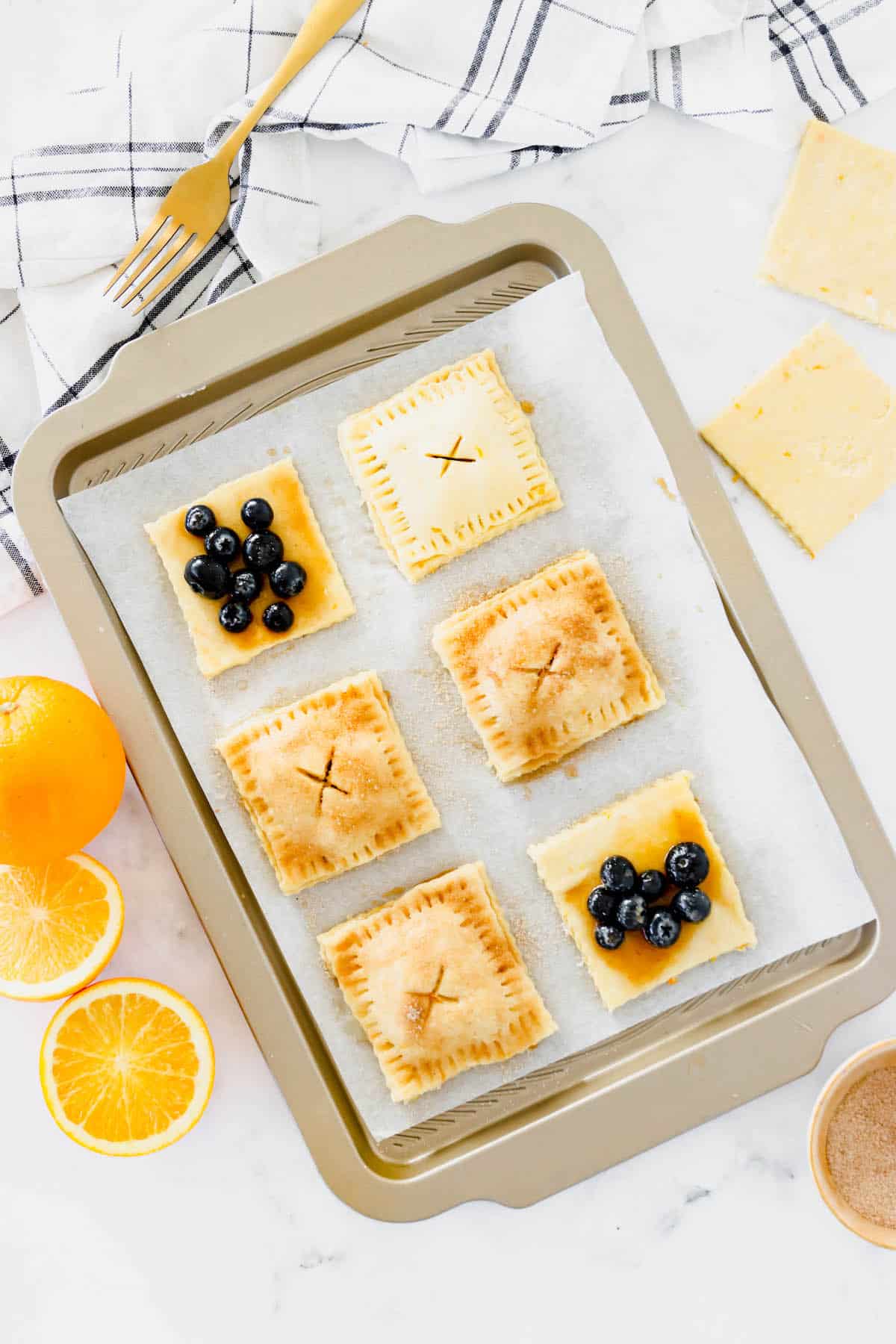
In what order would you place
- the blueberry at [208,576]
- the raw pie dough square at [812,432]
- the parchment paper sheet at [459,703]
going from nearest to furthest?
the blueberry at [208,576] → the parchment paper sheet at [459,703] → the raw pie dough square at [812,432]

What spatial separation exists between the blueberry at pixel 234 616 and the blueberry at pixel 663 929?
1205 mm

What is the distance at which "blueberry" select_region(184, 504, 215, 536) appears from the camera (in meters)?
2.45

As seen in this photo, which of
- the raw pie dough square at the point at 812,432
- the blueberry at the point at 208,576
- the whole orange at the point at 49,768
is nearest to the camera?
the whole orange at the point at 49,768

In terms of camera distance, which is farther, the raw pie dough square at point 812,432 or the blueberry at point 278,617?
the raw pie dough square at point 812,432

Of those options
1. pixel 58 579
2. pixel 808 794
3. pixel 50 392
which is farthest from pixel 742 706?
pixel 50 392

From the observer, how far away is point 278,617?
2.47m

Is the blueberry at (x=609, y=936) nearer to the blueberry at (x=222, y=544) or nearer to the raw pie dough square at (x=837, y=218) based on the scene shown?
the blueberry at (x=222, y=544)

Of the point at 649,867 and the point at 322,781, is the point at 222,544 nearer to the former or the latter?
the point at 322,781

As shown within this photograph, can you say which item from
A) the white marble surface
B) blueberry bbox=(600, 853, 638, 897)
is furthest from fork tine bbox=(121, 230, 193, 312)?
blueberry bbox=(600, 853, 638, 897)

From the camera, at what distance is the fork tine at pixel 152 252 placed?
8.37ft

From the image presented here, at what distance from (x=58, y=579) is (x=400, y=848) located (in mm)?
1059

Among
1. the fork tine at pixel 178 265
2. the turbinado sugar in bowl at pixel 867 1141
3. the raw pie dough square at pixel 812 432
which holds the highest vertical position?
the fork tine at pixel 178 265

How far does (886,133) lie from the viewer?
2717 mm

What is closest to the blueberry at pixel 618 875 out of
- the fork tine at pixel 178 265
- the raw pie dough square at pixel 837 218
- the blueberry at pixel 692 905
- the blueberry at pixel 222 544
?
the blueberry at pixel 692 905
